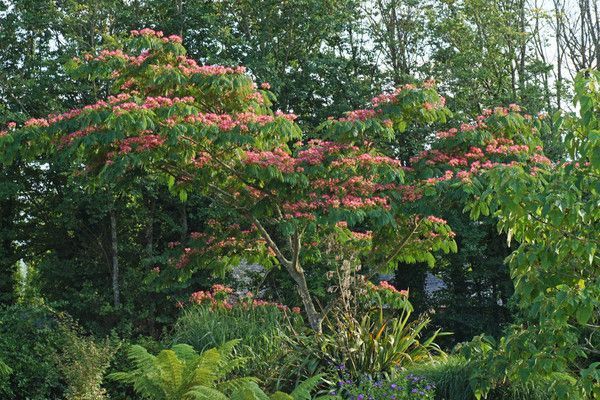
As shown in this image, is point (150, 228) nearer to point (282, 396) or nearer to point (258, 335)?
point (258, 335)

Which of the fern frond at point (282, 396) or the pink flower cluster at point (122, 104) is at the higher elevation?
the pink flower cluster at point (122, 104)

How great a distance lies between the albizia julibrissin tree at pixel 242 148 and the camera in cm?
809

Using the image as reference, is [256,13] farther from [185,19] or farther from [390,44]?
[390,44]

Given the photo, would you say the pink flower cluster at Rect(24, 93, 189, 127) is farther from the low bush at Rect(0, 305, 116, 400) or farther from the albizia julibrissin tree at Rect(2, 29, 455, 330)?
the low bush at Rect(0, 305, 116, 400)

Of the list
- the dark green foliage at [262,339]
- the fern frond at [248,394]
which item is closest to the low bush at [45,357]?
the dark green foliage at [262,339]

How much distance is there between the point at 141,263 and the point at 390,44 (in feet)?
20.1

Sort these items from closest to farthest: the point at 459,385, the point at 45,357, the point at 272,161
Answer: the point at 459,385
the point at 272,161
the point at 45,357

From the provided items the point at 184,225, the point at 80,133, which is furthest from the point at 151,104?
the point at 184,225

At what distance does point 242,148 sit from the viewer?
8.75m

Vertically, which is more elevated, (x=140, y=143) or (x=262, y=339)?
(x=140, y=143)

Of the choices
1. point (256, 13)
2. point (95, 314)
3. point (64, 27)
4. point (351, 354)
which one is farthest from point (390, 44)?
point (351, 354)

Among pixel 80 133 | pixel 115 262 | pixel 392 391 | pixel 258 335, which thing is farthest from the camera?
pixel 115 262

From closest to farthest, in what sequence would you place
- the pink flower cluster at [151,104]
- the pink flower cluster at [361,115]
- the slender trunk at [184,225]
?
the pink flower cluster at [151,104], the pink flower cluster at [361,115], the slender trunk at [184,225]

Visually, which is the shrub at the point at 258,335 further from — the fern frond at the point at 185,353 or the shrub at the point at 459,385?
the shrub at the point at 459,385
